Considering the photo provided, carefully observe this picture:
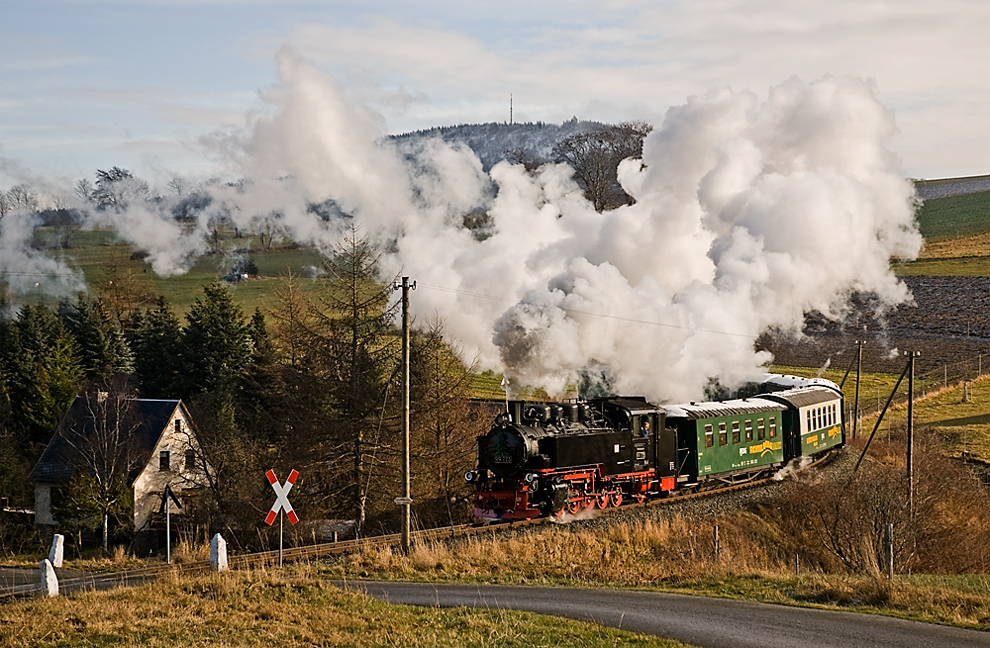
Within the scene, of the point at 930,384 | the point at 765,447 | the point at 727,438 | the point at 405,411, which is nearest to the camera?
the point at 405,411

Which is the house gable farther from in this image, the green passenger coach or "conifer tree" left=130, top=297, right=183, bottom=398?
the green passenger coach

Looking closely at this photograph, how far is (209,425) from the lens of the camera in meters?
45.6

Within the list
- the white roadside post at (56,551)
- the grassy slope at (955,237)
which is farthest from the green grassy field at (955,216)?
the white roadside post at (56,551)

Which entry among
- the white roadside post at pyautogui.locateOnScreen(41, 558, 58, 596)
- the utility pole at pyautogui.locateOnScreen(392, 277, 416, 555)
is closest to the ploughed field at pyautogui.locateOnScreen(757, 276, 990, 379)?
the utility pole at pyautogui.locateOnScreen(392, 277, 416, 555)

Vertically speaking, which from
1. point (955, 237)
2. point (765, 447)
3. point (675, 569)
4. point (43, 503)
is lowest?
point (43, 503)

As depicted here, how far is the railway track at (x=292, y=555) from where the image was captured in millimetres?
16641

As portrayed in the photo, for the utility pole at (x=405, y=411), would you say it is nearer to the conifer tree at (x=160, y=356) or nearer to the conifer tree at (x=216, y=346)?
the conifer tree at (x=216, y=346)

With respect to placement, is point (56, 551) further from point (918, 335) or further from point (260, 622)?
point (918, 335)

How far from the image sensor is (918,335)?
7094 cm

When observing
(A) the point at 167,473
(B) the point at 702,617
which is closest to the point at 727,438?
(B) the point at 702,617

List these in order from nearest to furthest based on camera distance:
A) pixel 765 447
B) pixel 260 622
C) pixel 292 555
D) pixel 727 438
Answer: pixel 260 622 < pixel 292 555 < pixel 727 438 < pixel 765 447

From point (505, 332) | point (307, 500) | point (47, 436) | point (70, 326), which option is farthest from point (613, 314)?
point (70, 326)

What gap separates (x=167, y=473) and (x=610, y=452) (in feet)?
86.0

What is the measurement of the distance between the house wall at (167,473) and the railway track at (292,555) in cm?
2085
